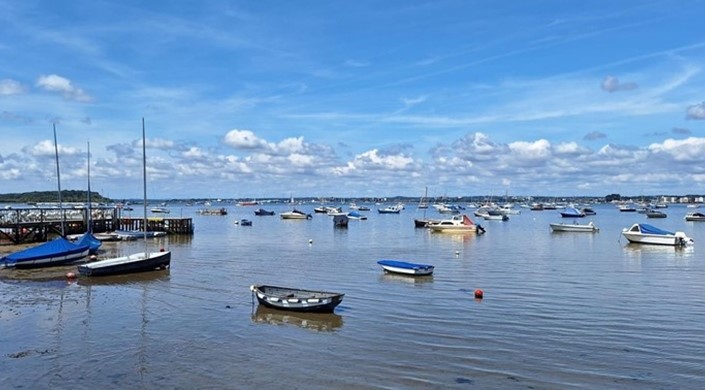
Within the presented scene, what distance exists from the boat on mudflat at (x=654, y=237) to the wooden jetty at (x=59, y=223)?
171 ft

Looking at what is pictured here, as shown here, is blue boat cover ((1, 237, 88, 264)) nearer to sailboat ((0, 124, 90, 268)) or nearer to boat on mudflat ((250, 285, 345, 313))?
sailboat ((0, 124, 90, 268))

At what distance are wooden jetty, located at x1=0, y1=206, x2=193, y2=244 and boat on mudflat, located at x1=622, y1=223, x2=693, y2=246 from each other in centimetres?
5215

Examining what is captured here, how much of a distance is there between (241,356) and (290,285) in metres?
14.8

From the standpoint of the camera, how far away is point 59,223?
62.4 meters

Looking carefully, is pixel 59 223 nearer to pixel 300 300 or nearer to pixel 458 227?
pixel 300 300

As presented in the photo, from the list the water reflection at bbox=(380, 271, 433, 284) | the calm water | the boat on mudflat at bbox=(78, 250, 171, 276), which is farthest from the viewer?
the boat on mudflat at bbox=(78, 250, 171, 276)

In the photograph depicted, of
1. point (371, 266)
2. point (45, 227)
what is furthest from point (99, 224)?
point (371, 266)

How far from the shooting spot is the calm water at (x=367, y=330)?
1722 centimetres

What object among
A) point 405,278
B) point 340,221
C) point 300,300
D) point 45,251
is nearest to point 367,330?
point 300,300

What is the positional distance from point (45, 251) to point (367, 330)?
87.5ft

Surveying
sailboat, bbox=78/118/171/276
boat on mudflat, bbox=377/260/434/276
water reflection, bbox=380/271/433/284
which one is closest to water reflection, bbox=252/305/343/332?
water reflection, bbox=380/271/433/284

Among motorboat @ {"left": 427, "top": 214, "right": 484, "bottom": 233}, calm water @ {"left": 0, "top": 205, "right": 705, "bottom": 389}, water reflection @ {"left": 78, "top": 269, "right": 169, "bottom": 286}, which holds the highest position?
motorboat @ {"left": 427, "top": 214, "right": 484, "bottom": 233}

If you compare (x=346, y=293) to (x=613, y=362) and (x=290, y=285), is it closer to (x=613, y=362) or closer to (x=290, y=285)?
(x=290, y=285)

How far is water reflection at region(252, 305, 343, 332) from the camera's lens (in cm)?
2381
